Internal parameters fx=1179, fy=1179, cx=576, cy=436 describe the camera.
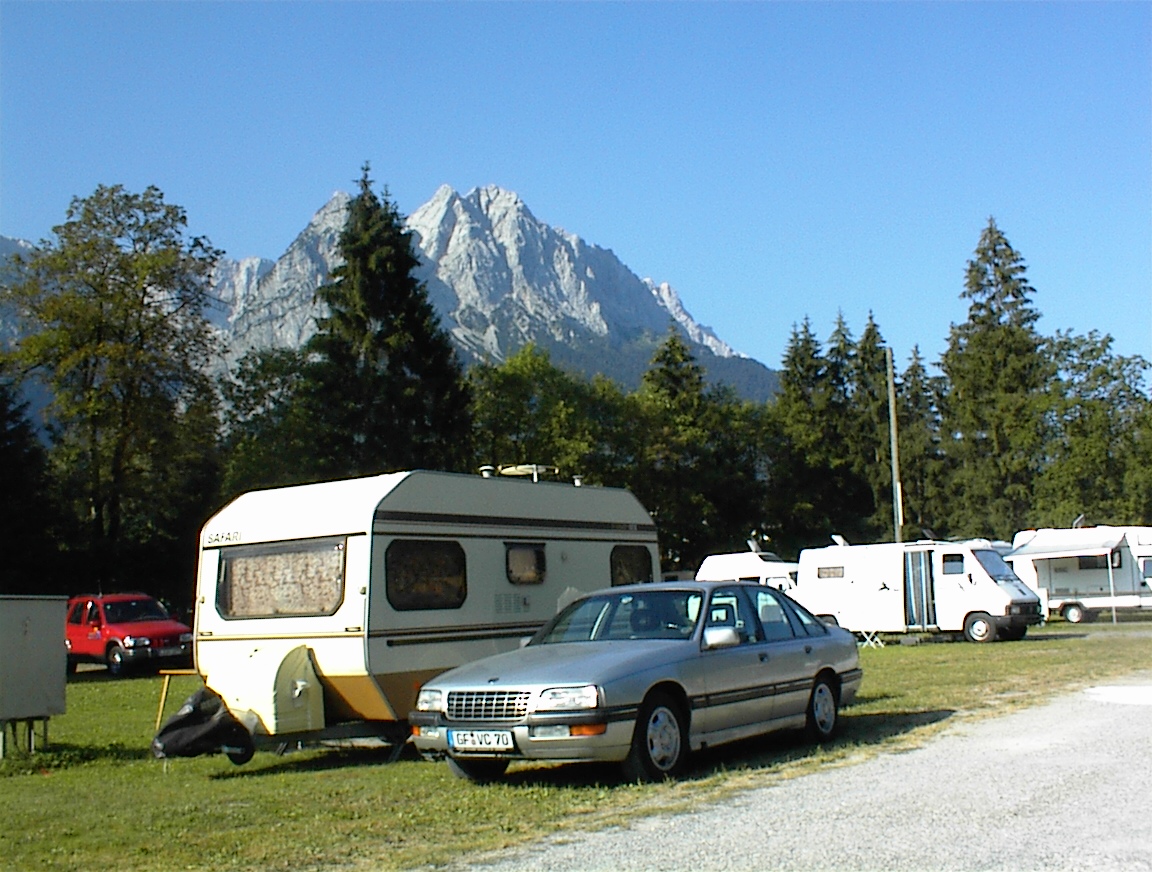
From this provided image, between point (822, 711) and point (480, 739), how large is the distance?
3.69 m

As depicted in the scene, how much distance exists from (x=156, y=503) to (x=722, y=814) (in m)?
34.8

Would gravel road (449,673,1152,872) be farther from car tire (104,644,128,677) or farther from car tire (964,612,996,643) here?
car tire (104,644,128,677)

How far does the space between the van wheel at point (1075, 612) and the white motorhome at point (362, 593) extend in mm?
25831

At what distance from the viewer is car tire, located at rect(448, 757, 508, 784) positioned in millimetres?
9242

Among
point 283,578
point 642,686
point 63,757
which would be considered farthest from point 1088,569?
point 63,757

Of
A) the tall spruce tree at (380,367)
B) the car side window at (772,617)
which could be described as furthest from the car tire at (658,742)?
the tall spruce tree at (380,367)

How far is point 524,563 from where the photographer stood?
13266mm

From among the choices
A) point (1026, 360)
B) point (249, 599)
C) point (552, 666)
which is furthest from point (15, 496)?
point (1026, 360)

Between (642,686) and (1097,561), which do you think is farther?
(1097,561)

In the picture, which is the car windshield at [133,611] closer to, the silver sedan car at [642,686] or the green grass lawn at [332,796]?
the green grass lawn at [332,796]

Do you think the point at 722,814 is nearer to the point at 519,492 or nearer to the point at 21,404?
the point at 519,492

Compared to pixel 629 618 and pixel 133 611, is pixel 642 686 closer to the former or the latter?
pixel 629 618

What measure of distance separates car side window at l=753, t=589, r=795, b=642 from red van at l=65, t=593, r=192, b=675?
1762 centimetres

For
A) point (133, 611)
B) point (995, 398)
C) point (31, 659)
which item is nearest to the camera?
point (31, 659)
